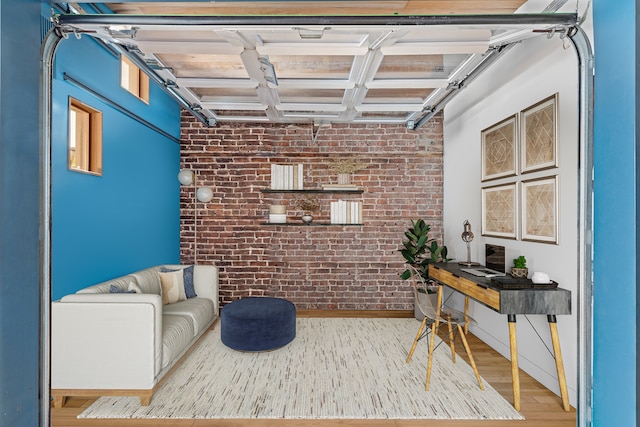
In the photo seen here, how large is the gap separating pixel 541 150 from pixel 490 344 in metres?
2.15

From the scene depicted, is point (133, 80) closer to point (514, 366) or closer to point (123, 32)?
point (123, 32)

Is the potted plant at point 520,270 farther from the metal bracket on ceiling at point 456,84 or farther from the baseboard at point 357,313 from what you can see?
the baseboard at point 357,313

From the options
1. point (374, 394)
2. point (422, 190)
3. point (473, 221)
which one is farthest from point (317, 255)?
point (374, 394)

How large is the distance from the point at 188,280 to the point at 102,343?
1.77 metres

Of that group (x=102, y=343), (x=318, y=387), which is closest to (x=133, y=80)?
(x=102, y=343)

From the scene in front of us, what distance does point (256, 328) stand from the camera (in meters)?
3.69

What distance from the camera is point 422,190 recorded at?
5598 millimetres

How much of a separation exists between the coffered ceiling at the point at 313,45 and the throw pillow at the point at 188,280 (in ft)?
6.62

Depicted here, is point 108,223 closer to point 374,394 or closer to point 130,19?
point 130,19

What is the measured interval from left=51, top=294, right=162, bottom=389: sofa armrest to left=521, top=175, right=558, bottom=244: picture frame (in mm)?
3182

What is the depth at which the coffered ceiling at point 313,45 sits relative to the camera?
2037mm

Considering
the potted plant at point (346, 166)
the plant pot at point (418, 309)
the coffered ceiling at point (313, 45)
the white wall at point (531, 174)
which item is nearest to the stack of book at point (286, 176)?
the potted plant at point (346, 166)
